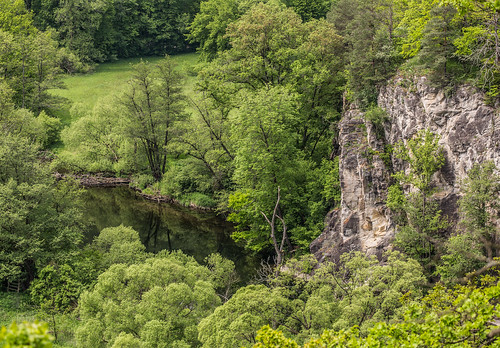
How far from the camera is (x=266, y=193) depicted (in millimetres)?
30609

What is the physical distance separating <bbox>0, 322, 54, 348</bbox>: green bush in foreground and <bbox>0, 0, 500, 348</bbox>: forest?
3 cm

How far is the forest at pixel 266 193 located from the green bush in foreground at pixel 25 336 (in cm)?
3

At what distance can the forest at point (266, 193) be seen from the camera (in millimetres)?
16375

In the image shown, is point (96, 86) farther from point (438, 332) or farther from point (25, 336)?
point (25, 336)

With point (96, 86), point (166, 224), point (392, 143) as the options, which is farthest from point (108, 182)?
point (392, 143)

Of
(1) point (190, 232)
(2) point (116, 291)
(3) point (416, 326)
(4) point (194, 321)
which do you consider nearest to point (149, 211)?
(1) point (190, 232)

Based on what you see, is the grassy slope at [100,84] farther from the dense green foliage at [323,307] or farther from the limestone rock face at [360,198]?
the dense green foliage at [323,307]

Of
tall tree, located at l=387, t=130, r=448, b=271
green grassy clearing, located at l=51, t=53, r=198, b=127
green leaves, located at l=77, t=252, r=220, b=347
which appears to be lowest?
green leaves, located at l=77, t=252, r=220, b=347

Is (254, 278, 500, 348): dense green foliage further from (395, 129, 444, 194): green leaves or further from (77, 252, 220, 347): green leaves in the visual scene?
(395, 129, 444, 194): green leaves

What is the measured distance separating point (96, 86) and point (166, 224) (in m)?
31.3

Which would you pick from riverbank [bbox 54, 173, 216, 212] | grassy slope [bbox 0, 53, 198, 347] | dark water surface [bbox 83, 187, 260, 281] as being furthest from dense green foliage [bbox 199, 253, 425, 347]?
grassy slope [bbox 0, 53, 198, 347]

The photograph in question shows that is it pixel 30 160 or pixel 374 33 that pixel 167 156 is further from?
pixel 374 33

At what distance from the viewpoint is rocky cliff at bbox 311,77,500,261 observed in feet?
64.4

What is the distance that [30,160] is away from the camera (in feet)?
86.3
